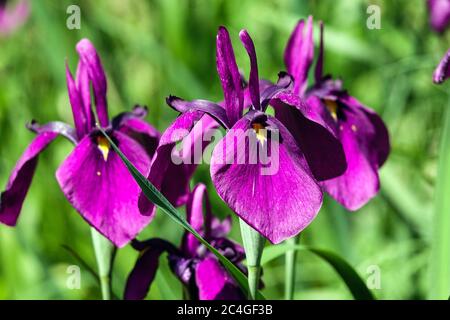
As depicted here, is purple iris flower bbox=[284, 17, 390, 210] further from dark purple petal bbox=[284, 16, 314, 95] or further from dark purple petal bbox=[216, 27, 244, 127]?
dark purple petal bbox=[216, 27, 244, 127]

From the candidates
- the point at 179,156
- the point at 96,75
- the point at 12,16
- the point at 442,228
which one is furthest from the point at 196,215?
the point at 12,16

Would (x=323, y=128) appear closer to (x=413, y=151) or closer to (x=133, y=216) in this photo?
(x=133, y=216)

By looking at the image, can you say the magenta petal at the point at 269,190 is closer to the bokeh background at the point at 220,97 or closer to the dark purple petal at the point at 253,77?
the dark purple petal at the point at 253,77

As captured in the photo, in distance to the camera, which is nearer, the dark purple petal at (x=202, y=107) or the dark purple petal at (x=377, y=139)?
the dark purple petal at (x=202, y=107)

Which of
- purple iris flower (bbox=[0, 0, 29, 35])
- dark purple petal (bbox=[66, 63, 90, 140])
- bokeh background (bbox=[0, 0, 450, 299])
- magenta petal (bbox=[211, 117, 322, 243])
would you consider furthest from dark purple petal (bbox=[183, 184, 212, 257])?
purple iris flower (bbox=[0, 0, 29, 35])

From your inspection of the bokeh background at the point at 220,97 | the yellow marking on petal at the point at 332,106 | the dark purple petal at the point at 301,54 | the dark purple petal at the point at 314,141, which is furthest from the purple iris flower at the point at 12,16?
the dark purple petal at the point at 314,141

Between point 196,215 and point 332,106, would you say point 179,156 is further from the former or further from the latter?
point 332,106
